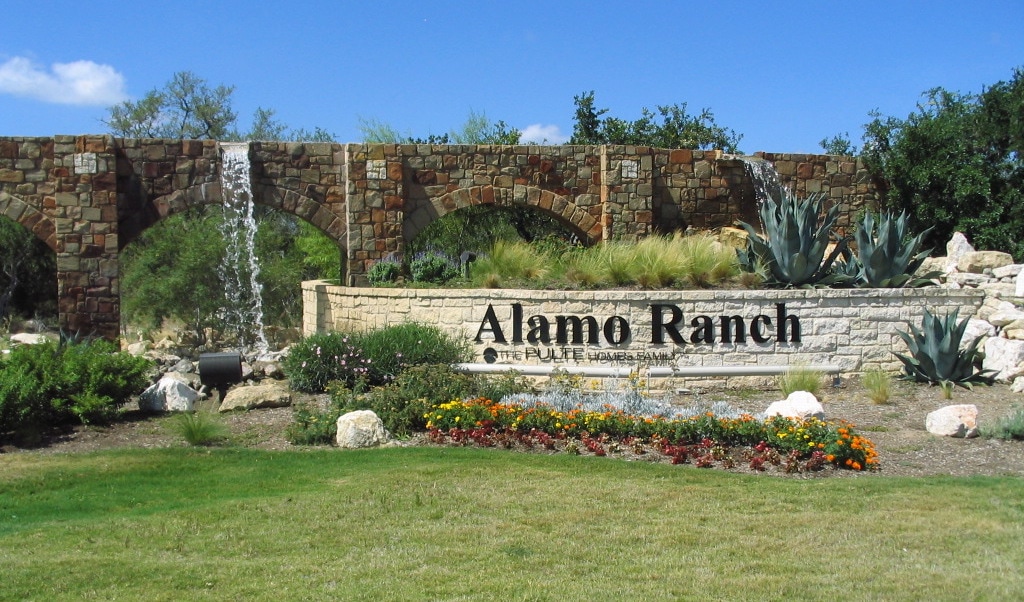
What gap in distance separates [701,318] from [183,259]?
534 inches

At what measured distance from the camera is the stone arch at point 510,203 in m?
19.6

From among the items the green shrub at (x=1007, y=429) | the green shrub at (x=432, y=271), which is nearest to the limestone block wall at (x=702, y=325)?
the green shrub at (x=432, y=271)

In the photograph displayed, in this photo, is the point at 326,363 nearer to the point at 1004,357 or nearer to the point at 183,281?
the point at 1004,357

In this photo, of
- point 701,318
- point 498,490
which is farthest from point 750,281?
point 498,490

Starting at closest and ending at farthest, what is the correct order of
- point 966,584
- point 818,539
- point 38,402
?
point 966,584 → point 818,539 → point 38,402

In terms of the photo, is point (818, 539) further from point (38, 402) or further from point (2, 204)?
point (2, 204)

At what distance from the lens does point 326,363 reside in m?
12.8

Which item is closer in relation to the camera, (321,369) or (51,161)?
(321,369)

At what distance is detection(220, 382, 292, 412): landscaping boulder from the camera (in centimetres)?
1180

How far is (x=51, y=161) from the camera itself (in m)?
18.3

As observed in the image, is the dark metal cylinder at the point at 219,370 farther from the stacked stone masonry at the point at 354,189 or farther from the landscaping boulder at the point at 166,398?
the stacked stone masonry at the point at 354,189

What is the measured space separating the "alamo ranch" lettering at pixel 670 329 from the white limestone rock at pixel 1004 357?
→ 243 centimetres

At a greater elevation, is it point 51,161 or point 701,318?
point 51,161

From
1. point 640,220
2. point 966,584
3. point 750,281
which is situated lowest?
point 966,584
